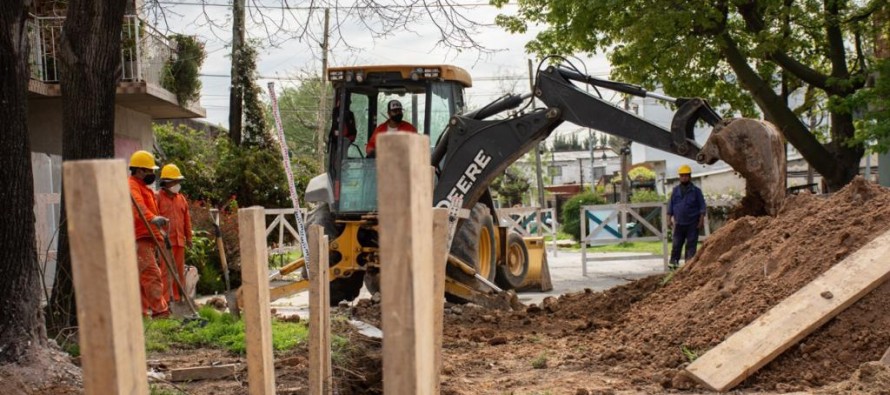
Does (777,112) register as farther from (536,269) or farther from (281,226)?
(281,226)

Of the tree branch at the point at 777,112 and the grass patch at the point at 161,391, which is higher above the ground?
the tree branch at the point at 777,112

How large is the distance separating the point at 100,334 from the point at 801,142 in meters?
20.0

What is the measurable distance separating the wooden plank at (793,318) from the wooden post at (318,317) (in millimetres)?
2534

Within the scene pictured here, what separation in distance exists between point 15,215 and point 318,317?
8.01 ft

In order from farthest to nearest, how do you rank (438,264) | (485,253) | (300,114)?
(300,114)
(485,253)
(438,264)

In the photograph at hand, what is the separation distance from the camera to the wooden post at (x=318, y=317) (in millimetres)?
5617

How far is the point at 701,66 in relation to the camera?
69.9 ft

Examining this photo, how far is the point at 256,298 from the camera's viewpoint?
13.1ft

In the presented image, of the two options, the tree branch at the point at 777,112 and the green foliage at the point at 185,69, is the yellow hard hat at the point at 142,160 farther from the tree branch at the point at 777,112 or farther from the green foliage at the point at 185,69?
the tree branch at the point at 777,112

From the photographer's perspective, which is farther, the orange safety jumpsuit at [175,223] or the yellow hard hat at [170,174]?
the yellow hard hat at [170,174]

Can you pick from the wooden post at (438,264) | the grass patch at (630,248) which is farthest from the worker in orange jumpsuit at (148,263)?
the grass patch at (630,248)

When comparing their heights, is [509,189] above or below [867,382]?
above

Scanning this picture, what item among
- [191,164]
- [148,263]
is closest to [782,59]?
[191,164]

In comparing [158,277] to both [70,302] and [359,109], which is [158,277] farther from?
[359,109]
